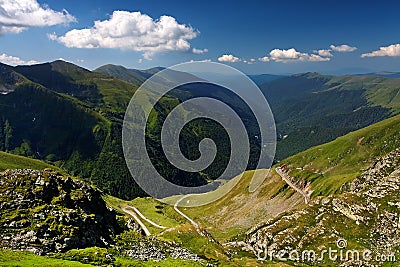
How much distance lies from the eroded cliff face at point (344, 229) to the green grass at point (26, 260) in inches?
2533

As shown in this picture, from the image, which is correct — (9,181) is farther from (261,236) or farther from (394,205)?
(394,205)

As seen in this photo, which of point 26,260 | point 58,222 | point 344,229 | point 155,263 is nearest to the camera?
point 26,260

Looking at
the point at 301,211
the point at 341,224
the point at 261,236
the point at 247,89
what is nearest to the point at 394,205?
the point at 341,224

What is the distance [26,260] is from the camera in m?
46.4

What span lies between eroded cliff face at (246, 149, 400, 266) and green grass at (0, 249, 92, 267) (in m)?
64.4

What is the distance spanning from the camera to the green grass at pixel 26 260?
145 ft

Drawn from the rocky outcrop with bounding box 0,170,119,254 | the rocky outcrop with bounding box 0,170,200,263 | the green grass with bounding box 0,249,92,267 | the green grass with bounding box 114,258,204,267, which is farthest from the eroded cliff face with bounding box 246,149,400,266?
the green grass with bounding box 0,249,92,267

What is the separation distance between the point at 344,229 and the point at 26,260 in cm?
8842

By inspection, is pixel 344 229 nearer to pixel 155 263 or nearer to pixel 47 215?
pixel 155 263

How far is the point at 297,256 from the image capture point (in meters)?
98.6

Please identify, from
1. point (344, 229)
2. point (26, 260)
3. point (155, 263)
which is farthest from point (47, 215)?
point (344, 229)

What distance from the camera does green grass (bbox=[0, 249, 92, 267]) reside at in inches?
1737

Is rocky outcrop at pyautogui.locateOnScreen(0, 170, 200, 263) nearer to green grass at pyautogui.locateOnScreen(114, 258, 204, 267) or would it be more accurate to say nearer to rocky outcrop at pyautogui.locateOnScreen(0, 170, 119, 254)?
rocky outcrop at pyautogui.locateOnScreen(0, 170, 119, 254)

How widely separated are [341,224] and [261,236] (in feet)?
81.5
